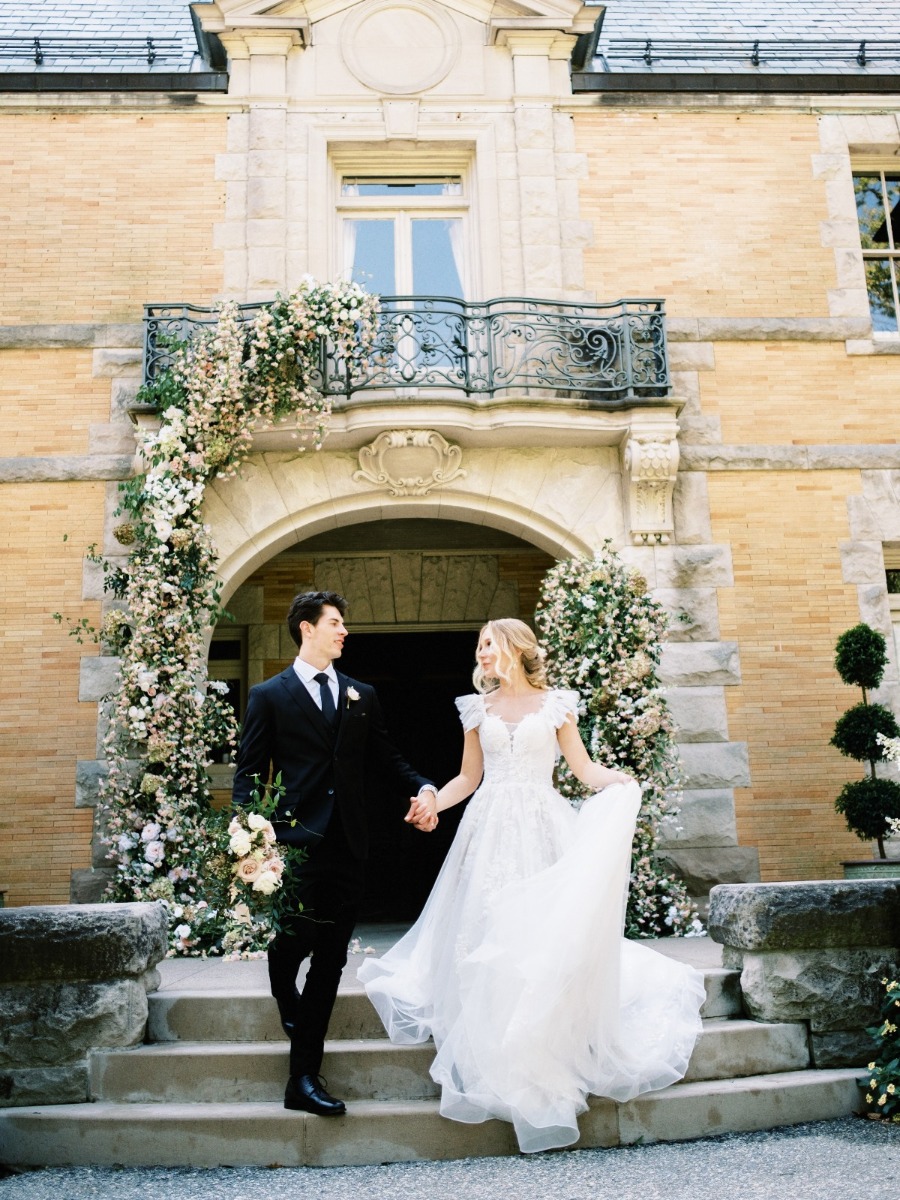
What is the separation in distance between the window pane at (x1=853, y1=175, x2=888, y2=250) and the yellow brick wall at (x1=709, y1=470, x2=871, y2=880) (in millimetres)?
2605

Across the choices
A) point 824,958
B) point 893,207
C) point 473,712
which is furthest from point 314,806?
point 893,207

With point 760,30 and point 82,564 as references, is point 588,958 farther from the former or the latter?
point 760,30

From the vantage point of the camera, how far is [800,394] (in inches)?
371

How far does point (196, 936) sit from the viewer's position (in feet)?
23.7

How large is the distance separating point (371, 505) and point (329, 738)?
4.72 m

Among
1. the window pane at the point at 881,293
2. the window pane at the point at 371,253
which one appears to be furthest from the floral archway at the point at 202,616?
the window pane at the point at 881,293

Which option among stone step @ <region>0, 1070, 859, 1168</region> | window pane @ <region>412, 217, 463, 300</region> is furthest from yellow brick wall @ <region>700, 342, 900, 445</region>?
stone step @ <region>0, 1070, 859, 1168</region>

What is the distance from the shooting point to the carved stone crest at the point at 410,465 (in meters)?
8.66

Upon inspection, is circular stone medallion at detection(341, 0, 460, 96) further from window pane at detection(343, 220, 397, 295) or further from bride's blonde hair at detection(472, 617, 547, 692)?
bride's blonde hair at detection(472, 617, 547, 692)

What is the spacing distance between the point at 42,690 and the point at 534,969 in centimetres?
573

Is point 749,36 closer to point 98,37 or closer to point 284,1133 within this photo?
point 98,37

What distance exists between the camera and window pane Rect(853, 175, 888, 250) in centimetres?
1020

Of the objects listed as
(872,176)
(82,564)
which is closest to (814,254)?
(872,176)

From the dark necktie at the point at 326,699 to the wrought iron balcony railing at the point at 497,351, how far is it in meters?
4.43
